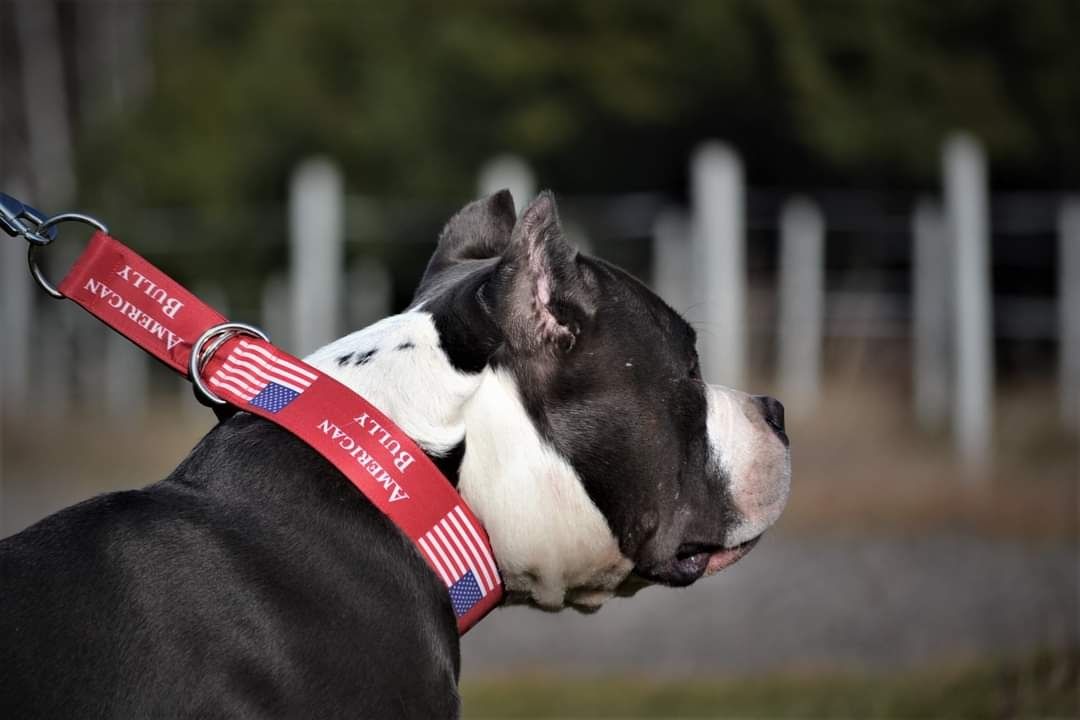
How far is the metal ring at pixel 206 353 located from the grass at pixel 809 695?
A: 2767mm

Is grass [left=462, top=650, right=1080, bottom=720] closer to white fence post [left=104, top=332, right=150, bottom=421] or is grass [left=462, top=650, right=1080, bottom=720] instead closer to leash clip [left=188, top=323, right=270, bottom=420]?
leash clip [left=188, top=323, right=270, bottom=420]

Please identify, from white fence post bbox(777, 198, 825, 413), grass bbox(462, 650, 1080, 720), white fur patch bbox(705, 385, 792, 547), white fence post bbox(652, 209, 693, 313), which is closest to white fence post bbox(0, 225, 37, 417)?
white fence post bbox(652, 209, 693, 313)

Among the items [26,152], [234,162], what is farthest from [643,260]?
[26,152]

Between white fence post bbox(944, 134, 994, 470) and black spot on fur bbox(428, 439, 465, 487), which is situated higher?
white fence post bbox(944, 134, 994, 470)

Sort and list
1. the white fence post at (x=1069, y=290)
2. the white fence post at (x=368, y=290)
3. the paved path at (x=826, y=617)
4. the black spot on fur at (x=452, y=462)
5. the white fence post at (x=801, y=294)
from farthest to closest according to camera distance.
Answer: the white fence post at (x=368, y=290) → the white fence post at (x=801, y=294) → the white fence post at (x=1069, y=290) → the paved path at (x=826, y=617) → the black spot on fur at (x=452, y=462)

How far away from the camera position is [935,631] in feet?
21.2

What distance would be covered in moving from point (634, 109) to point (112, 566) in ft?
44.5

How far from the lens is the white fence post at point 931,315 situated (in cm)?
1203

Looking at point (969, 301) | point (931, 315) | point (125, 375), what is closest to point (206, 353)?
point (969, 301)

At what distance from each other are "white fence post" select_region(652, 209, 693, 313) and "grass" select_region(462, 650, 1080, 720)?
731 cm

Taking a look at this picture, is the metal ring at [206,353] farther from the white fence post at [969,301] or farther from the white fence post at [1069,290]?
the white fence post at [1069,290]

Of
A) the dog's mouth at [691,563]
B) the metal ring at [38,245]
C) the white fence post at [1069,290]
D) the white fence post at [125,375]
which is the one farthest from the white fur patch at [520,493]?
the white fence post at [125,375]

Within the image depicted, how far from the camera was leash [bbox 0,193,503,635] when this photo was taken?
2.39m

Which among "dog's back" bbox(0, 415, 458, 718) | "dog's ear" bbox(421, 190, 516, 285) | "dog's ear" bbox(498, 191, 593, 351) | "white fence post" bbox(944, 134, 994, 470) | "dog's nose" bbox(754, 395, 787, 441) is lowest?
"dog's back" bbox(0, 415, 458, 718)
